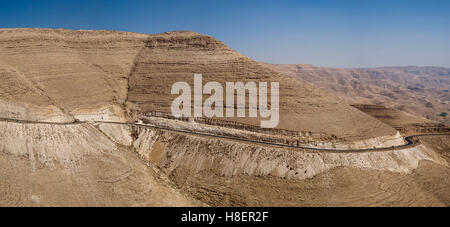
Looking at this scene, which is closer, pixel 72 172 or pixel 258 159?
pixel 72 172

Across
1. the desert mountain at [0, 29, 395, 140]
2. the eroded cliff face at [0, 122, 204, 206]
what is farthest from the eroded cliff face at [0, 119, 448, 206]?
the desert mountain at [0, 29, 395, 140]

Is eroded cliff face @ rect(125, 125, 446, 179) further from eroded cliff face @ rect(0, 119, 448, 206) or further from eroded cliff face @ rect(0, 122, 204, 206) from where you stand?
eroded cliff face @ rect(0, 122, 204, 206)

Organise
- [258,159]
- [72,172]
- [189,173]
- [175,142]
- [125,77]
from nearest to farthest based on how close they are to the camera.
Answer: [72,172]
[258,159]
[189,173]
[175,142]
[125,77]

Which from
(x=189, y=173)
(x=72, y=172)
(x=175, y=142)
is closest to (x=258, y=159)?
(x=189, y=173)

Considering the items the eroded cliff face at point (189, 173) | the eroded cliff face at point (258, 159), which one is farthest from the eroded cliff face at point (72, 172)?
the eroded cliff face at point (258, 159)

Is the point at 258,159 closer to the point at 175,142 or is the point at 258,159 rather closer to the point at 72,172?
the point at 175,142

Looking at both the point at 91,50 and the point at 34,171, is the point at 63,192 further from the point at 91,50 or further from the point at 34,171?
the point at 91,50

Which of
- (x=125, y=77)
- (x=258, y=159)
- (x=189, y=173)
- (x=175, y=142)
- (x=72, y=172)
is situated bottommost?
(x=189, y=173)
